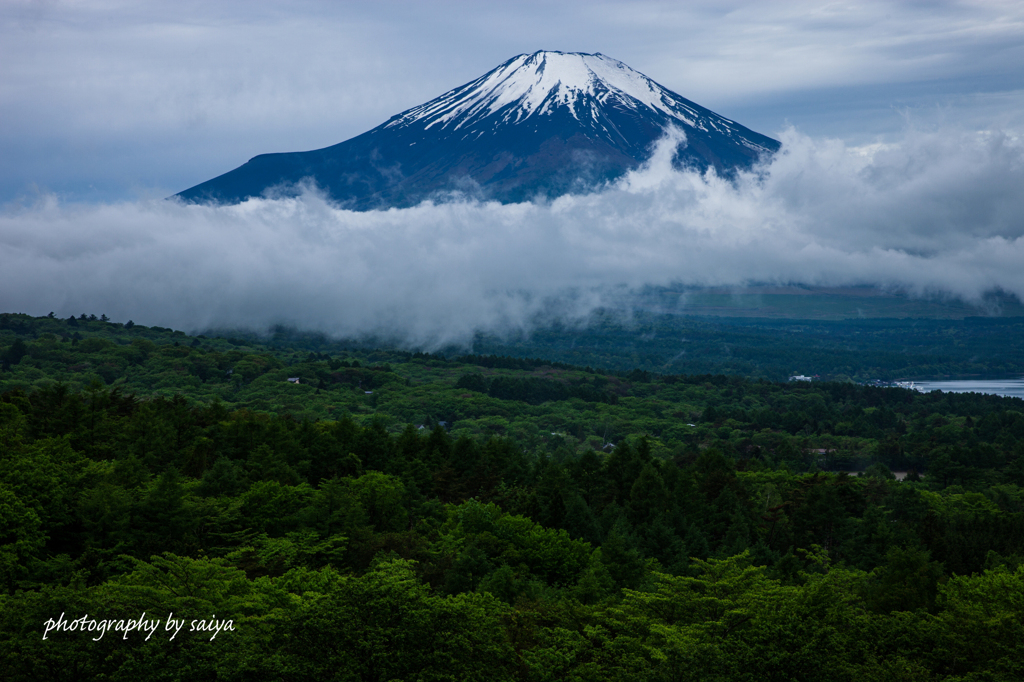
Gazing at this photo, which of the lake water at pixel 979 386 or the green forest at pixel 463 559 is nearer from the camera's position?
the green forest at pixel 463 559

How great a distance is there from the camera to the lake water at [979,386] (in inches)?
6289

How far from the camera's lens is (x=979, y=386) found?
174m

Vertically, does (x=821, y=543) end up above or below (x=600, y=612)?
below

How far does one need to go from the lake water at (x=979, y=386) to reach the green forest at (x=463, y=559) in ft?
289

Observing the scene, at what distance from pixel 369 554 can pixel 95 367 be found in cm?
10515

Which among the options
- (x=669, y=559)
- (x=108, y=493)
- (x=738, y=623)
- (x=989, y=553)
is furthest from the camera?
(x=669, y=559)

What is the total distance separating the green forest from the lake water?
88.1 m

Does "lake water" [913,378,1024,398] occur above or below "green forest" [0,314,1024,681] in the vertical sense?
below

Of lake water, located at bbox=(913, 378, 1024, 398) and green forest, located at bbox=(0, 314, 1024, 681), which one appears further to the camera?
lake water, located at bbox=(913, 378, 1024, 398)

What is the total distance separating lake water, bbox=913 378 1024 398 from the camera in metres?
160

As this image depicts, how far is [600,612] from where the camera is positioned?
23.7 m

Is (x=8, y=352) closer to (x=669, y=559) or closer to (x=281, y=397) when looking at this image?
(x=281, y=397)

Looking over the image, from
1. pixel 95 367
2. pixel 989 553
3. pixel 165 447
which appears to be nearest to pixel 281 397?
pixel 95 367

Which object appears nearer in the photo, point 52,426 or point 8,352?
point 52,426
